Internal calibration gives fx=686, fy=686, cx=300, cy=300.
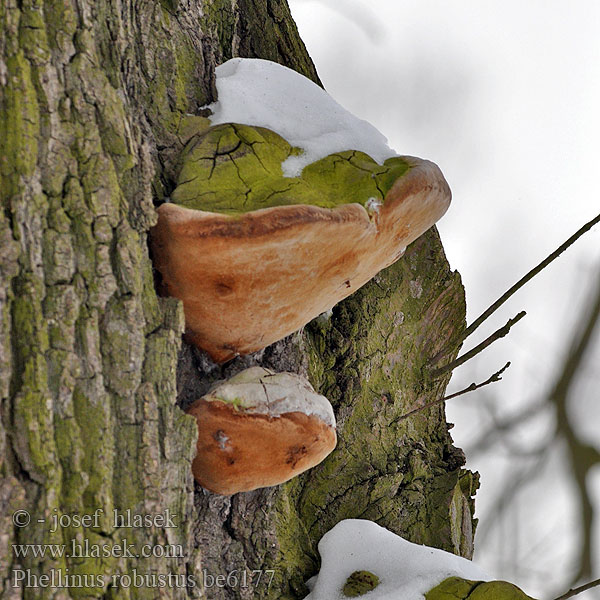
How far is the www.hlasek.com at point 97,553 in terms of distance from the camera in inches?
37.1

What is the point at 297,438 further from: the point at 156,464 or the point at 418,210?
the point at 418,210

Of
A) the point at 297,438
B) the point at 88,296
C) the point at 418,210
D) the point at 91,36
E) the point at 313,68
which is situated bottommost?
the point at 297,438

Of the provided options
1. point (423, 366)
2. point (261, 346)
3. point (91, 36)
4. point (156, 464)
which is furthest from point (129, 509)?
point (423, 366)

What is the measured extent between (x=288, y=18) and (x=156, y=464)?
4.97ft

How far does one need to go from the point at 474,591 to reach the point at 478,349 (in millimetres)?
756

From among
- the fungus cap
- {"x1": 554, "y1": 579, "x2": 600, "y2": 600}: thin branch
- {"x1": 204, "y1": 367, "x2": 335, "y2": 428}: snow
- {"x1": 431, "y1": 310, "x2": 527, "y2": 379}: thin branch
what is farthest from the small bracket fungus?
{"x1": 554, "y1": 579, "x2": 600, "y2": 600}: thin branch

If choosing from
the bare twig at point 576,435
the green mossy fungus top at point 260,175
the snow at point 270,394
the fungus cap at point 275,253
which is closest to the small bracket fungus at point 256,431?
the snow at point 270,394

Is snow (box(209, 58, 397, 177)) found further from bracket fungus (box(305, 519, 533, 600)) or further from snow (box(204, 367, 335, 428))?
bracket fungus (box(305, 519, 533, 600))

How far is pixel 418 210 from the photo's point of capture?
141cm

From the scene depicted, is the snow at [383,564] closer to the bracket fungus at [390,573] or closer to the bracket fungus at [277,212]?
the bracket fungus at [390,573]

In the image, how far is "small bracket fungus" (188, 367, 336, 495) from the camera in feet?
4.16

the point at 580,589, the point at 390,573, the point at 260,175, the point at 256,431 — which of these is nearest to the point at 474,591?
the point at 390,573

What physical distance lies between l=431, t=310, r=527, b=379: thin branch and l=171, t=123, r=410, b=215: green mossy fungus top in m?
0.66

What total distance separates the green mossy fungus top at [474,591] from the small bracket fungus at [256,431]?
454 millimetres
